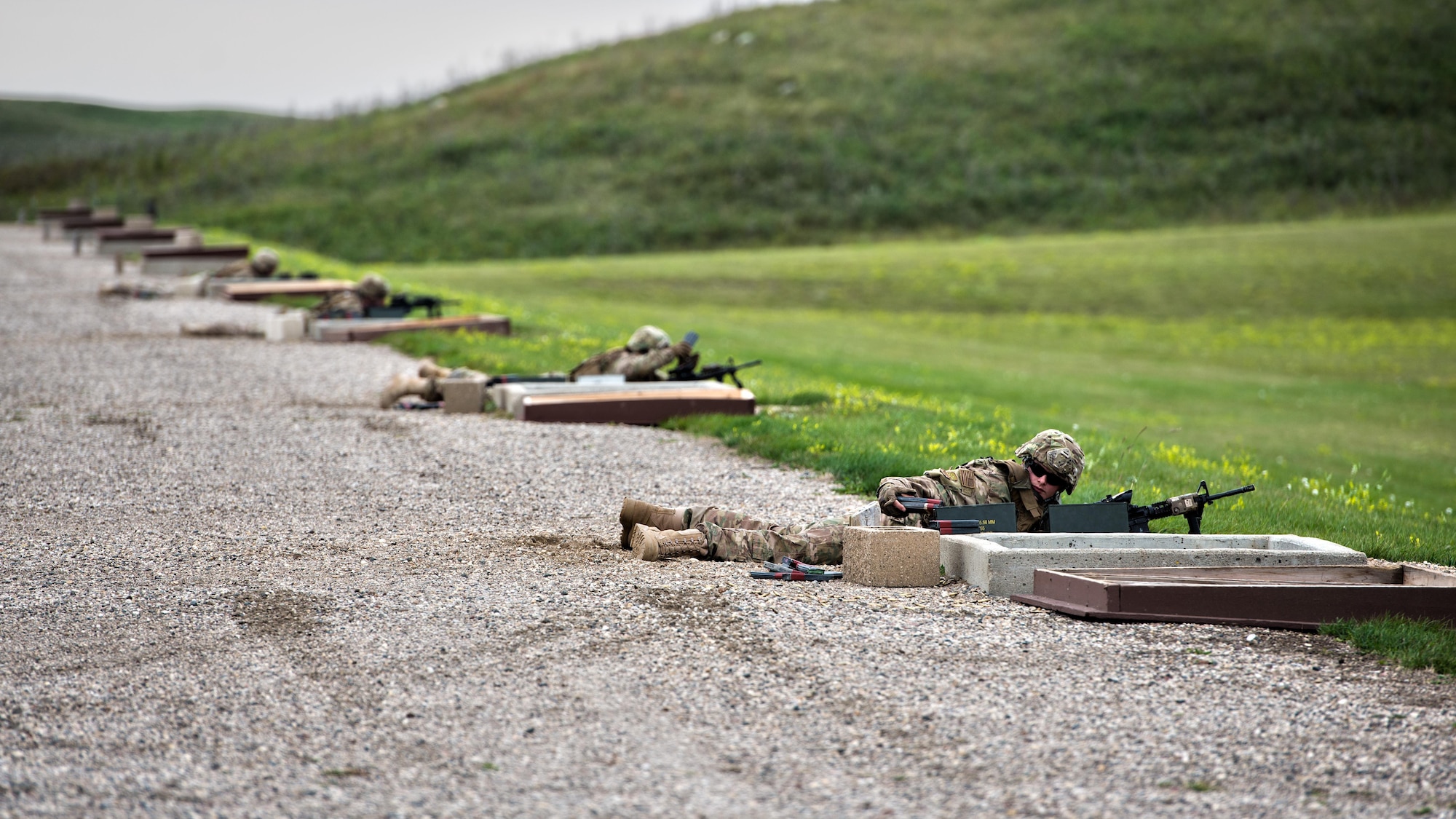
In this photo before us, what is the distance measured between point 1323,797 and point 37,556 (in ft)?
28.1

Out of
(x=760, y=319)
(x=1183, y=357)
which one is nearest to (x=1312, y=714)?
(x=1183, y=357)

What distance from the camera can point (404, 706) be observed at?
6664 mm

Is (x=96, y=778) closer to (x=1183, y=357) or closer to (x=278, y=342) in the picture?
(x=278, y=342)

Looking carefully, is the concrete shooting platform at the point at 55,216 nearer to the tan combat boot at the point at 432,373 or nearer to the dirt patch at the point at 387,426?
the tan combat boot at the point at 432,373

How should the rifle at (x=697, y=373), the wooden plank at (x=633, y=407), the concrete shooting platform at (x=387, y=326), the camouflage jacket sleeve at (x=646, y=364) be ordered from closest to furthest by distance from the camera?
the wooden plank at (x=633, y=407), the rifle at (x=697, y=373), the camouflage jacket sleeve at (x=646, y=364), the concrete shooting platform at (x=387, y=326)

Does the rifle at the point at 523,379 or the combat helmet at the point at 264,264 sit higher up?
the combat helmet at the point at 264,264

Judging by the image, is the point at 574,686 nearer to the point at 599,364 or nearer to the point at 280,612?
the point at 280,612

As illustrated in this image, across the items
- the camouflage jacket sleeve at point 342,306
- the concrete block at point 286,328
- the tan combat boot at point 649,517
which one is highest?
the camouflage jacket sleeve at point 342,306

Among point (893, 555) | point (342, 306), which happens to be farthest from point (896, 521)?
point (342, 306)

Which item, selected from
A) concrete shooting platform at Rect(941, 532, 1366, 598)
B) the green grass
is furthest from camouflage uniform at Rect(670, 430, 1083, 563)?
the green grass

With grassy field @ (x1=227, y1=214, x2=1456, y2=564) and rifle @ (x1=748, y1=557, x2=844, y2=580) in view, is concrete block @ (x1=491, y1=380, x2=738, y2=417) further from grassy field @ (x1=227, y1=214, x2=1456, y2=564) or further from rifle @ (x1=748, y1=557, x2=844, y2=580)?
rifle @ (x1=748, y1=557, x2=844, y2=580)

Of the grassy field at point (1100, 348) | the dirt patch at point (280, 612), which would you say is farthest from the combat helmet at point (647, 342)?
the dirt patch at point (280, 612)

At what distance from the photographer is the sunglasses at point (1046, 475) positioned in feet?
32.2

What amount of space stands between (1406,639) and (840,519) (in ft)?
12.9
